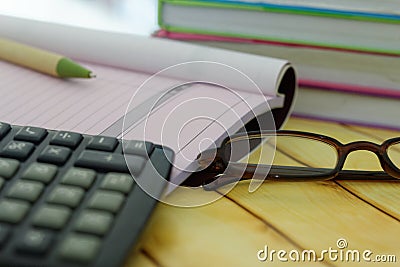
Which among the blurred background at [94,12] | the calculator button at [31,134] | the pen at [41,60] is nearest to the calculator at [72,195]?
the calculator button at [31,134]

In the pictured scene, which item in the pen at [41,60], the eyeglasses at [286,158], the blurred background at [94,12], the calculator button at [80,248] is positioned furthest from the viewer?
the blurred background at [94,12]

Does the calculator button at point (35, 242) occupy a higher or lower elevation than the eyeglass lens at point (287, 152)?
higher

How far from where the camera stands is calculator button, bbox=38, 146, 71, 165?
0.34m

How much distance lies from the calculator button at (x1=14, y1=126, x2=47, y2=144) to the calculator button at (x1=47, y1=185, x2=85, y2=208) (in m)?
0.05

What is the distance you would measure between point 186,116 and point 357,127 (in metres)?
0.17

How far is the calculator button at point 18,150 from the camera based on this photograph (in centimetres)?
34

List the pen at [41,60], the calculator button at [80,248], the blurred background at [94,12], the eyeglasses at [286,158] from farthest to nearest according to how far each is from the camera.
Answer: the blurred background at [94,12], the pen at [41,60], the eyeglasses at [286,158], the calculator button at [80,248]

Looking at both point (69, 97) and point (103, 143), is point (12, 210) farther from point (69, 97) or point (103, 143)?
point (69, 97)

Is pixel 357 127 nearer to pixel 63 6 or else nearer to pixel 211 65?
pixel 211 65

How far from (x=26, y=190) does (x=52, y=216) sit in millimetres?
28

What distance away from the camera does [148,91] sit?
48cm

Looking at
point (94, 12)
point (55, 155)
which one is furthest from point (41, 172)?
point (94, 12)

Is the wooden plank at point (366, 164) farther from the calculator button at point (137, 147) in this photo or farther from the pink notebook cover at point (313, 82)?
the calculator button at point (137, 147)

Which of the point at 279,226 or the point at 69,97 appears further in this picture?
the point at 69,97
